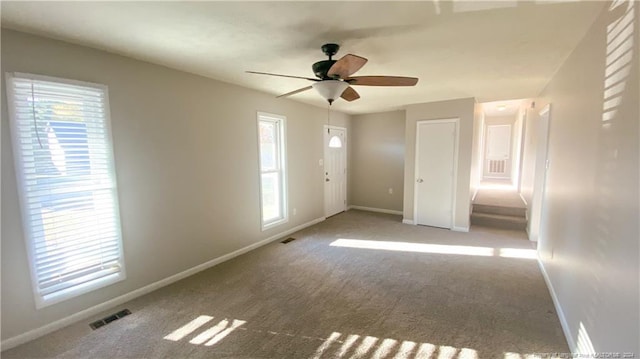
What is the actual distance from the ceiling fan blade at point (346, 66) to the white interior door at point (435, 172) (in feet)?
11.1

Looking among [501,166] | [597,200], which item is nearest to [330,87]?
[597,200]

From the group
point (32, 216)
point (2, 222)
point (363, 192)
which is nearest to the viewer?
point (2, 222)

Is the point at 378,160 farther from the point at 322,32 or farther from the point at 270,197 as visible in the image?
the point at 322,32

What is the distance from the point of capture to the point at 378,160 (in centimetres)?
650

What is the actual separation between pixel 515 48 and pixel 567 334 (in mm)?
2406

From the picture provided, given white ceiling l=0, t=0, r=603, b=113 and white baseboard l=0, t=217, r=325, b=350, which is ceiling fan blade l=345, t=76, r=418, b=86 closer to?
white ceiling l=0, t=0, r=603, b=113

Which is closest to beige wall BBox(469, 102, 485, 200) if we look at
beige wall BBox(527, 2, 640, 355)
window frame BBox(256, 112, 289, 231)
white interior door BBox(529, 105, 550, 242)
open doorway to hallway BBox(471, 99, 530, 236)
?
open doorway to hallway BBox(471, 99, 530, 236)

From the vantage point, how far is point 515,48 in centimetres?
246

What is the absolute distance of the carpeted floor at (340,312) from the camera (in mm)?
2086

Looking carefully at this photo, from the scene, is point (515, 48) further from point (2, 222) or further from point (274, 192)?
point (2, 222)

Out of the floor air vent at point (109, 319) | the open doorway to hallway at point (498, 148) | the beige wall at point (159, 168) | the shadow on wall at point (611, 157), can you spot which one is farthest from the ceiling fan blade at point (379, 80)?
the open doorway to hallway at point (498, 148)

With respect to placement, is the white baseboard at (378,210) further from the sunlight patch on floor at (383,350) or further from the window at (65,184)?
the window at (65,184)

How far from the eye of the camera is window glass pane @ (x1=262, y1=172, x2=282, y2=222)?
4508 mm

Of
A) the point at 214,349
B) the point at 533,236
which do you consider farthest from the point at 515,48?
the point at 214,349
